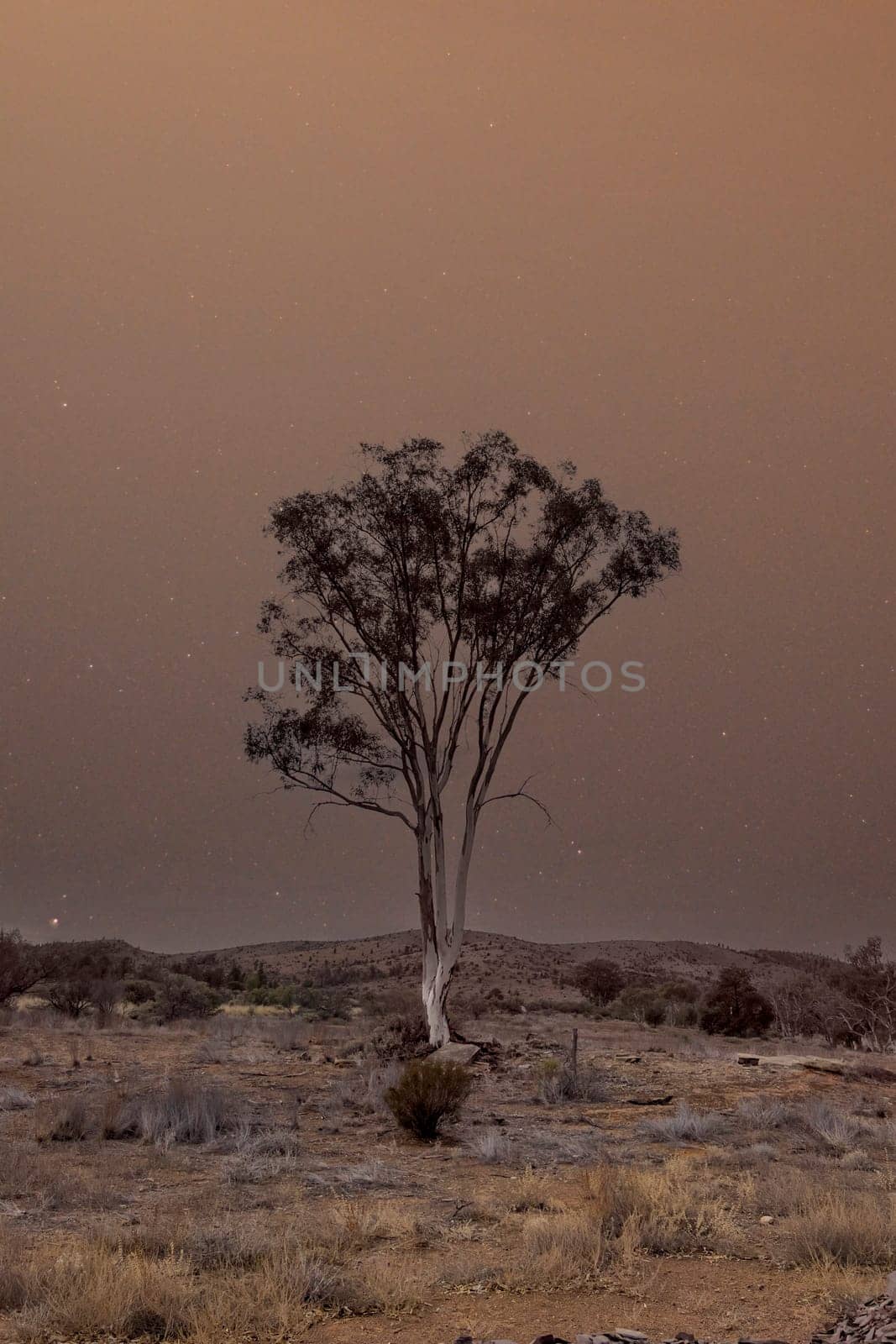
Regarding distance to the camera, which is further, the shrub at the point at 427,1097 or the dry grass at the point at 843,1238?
the shrub at the point at 427,1097

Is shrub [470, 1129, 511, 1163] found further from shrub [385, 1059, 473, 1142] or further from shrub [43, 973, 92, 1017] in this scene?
shrub [43, 973, 92, 1017]

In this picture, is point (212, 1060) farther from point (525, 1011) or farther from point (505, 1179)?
point (525, 1011)

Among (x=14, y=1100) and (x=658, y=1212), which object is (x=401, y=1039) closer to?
(x=14, y=1100)

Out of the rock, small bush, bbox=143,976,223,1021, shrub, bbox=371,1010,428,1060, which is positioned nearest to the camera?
the rock

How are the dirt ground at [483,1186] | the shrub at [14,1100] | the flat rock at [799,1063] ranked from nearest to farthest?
the dirt ground at [483,1186], the shrub at [14,1100], the flat rock at [799,1063]

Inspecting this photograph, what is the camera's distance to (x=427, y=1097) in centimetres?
1400

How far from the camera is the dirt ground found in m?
7.20

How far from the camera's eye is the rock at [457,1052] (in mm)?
20953

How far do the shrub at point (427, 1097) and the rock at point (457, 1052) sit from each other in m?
6.15

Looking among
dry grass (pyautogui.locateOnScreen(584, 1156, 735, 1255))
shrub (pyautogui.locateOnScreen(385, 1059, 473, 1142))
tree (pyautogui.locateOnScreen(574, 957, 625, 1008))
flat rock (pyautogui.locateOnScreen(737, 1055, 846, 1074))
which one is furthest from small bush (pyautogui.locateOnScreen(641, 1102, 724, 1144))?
tree (pyautogui.locateOnScreen(574, 957, 625, 1008))

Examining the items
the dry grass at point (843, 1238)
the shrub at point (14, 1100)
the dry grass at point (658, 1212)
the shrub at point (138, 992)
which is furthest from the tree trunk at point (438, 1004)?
the shrub at point (138, 992)

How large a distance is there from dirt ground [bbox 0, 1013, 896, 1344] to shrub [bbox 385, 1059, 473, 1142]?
0.96ft

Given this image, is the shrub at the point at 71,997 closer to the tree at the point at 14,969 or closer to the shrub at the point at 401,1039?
the tree at the point at 14,969

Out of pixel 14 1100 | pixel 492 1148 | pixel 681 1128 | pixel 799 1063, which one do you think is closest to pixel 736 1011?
pixel 799 1063
